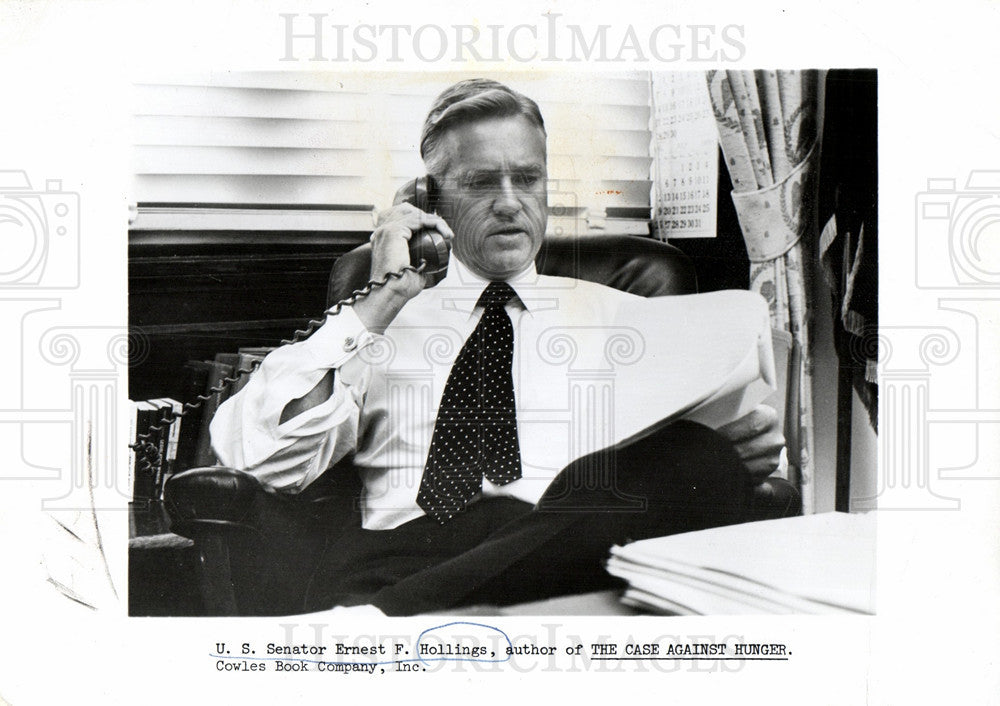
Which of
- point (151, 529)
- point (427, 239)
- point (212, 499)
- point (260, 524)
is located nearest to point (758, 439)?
point (427, 239)

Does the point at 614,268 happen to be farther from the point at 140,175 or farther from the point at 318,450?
the point at 140,175

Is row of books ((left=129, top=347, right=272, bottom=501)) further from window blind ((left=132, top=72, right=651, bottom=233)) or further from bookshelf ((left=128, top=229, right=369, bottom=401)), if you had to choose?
window blind ((left=132, top=72, right=651, bottom=233))

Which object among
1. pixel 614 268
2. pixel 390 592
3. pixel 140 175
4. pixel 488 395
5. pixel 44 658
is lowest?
pixel 44 658

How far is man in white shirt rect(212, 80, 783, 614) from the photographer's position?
2.11 metres

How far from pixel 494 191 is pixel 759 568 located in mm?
1181

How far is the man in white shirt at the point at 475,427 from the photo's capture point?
83.0 inches

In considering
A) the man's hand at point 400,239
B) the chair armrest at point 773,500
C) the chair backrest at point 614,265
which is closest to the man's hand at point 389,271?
the man's hand at point 400,239

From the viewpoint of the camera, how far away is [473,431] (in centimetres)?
211

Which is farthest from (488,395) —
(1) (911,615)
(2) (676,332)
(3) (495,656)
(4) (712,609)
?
(1) (911,615)

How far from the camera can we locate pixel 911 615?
7.05 feet

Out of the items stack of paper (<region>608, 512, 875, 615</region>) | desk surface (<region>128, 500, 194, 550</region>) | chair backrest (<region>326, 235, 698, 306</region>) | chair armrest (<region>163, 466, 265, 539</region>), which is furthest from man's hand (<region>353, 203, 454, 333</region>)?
stack of paper (<region>608, 512, 875, 615</region>)

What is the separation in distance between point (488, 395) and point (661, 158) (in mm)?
755

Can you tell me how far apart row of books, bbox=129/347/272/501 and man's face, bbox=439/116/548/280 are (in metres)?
0.59

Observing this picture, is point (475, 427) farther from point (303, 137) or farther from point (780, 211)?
point (780, 211)
